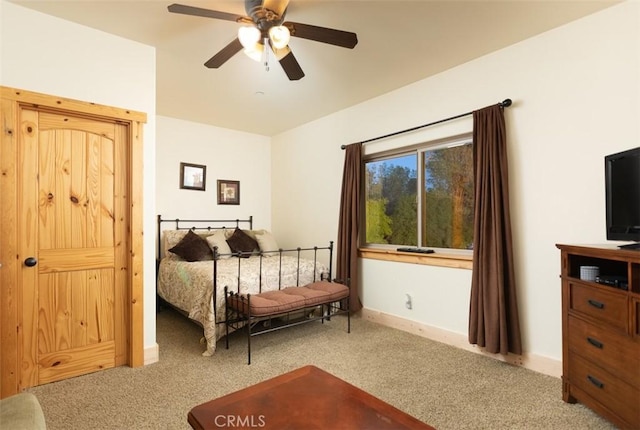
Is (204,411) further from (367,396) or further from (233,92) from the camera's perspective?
(233,92)

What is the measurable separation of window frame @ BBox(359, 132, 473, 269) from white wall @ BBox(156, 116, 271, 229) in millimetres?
2093

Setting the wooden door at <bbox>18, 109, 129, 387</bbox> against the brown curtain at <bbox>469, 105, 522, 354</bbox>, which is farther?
the brown curtain at <bbox>469, 105, 522, 354</bbox>

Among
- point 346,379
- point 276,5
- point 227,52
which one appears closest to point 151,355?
point 346,379

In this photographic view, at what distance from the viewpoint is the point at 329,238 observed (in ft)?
14.6

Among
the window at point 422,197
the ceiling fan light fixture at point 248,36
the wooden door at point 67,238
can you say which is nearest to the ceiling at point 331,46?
the ceiling fan light fixture at point 248,36

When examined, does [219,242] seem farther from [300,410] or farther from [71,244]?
[300,410]

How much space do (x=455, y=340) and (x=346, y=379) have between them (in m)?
1.23

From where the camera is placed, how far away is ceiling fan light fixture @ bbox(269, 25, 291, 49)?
77.0 inches

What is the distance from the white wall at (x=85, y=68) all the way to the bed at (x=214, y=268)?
48 centimetres

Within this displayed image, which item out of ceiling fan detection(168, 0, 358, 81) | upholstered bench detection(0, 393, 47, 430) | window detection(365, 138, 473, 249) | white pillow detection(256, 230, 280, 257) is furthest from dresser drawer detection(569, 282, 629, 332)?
Result: white pillow detection(256, 230, 280, 257)

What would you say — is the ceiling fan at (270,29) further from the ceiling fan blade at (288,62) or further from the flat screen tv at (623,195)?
the flat screen tv at (623,195)

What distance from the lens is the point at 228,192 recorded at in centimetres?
513

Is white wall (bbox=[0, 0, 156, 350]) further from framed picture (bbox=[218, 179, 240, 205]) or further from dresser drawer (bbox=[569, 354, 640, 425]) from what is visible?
dresser drawer (bbox=[569, 354, 640, 425])

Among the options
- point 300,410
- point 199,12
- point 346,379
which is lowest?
point 346,379
